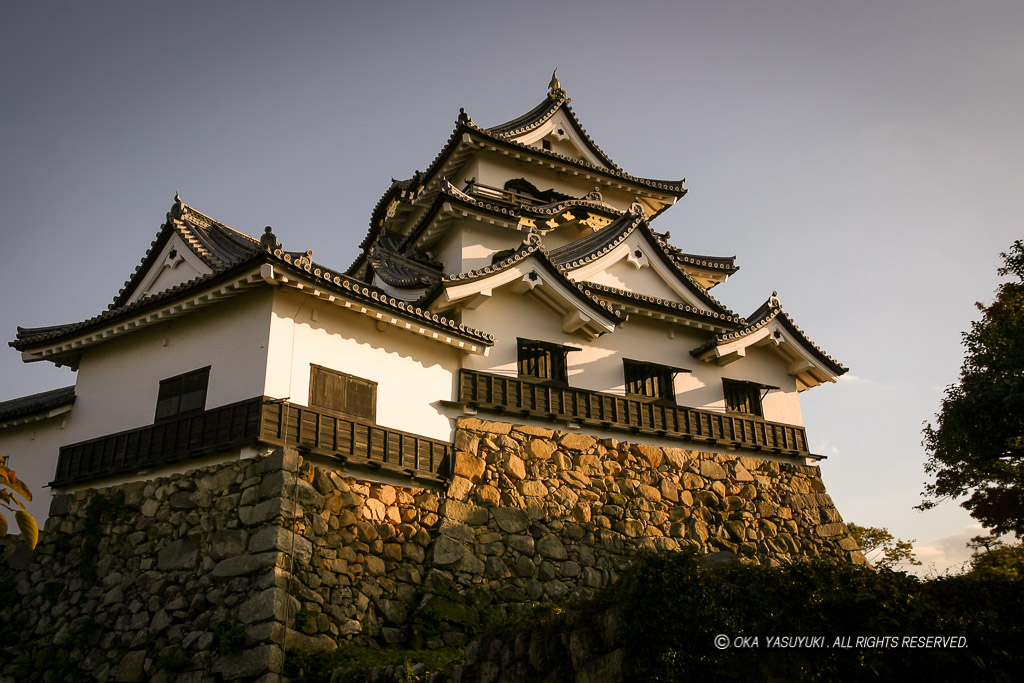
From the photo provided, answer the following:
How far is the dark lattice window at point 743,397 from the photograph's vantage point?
71.1 feet

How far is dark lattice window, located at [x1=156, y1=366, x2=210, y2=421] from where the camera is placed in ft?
50.4

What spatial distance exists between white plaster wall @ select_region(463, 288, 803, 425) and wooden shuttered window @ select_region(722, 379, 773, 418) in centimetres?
20

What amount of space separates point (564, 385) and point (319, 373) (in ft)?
20.5

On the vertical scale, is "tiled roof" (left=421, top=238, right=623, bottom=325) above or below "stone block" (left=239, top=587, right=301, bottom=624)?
above

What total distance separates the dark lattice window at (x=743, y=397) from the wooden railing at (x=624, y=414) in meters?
0.36

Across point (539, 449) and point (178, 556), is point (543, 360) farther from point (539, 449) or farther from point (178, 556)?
point (178, 556)

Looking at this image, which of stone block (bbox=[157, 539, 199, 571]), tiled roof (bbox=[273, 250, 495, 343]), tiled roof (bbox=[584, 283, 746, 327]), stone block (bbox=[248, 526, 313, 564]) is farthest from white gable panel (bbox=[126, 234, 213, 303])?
tiled roof (bbox=[584, 283, 746, 327])

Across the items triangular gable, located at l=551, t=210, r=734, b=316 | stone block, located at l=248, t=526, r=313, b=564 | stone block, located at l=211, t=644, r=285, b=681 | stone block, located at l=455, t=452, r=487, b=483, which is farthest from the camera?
triangular gable, located at l=551, t=210, r=734, b=316

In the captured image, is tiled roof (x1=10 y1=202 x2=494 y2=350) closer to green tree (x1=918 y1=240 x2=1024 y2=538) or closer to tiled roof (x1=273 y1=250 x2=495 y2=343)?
tiled roof (x1=273 y1=250 x2=495 y2=343)

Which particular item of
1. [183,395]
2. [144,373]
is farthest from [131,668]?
[144,373]

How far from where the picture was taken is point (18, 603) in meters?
15.7

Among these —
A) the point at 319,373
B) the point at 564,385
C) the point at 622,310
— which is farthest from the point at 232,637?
the point at 622,310

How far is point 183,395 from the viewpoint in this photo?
51.3 ft

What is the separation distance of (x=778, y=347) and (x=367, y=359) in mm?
12064
